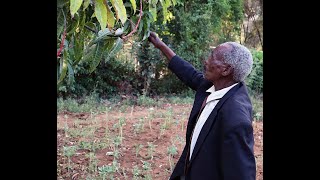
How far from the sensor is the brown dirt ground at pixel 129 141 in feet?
12.2

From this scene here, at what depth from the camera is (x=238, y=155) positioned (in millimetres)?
1527

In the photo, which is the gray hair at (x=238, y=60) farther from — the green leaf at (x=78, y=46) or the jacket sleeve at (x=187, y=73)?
the green leaf at (x=78, y=46)

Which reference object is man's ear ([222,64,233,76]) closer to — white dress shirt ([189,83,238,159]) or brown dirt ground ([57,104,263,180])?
white dress shirt ([189,83,238,159])

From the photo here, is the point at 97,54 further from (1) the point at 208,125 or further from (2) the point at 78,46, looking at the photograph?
(1) the point at 208,125

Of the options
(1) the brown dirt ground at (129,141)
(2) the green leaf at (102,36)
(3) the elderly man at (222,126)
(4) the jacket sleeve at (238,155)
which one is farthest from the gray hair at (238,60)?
(1) the brown dirt ground at (129,141)

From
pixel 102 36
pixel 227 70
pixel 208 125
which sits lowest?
pixel 208 125

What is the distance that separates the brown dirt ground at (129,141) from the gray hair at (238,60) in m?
2.12

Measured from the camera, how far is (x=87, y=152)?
13.6ft

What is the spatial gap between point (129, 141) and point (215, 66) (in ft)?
9.51

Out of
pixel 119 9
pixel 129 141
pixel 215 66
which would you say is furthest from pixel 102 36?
pixel 129 141

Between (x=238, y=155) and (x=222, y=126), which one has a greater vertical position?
(x=222, y=126)

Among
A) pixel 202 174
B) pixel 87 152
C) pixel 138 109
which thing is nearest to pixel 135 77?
pixel 138 109
